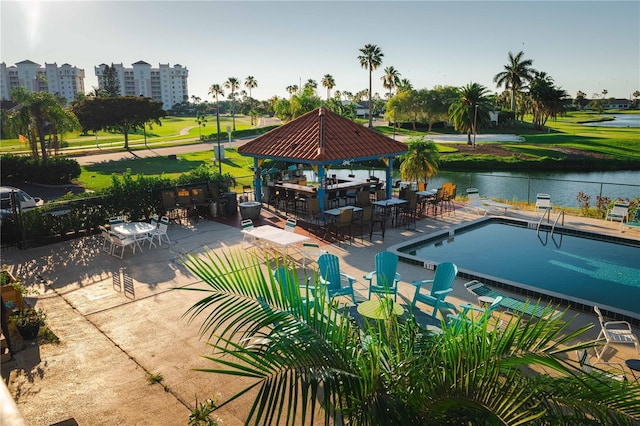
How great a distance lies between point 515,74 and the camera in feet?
272

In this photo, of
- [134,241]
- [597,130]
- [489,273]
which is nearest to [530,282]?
[489,273]

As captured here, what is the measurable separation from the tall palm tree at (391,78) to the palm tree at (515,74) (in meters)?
18.2

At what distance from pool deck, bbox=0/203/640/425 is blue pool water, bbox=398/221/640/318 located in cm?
107

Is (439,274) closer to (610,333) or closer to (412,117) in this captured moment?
(610,333)

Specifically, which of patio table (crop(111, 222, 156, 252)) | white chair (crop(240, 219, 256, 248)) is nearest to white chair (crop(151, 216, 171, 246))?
patio table (crop(111, 222, 156, 252))

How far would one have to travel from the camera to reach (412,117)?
77.6 metres

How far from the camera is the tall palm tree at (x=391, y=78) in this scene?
85.0 meters

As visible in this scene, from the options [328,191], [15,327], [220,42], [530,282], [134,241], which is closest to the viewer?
[15,327]

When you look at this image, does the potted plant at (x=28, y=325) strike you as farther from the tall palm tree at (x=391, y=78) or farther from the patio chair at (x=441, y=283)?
the tall palm tree at (x=391, y=78)

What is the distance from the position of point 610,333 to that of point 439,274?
2936 mm

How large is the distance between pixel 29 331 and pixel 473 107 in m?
51.1

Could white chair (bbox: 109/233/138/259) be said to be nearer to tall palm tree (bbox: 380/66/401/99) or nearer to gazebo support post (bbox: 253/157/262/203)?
gazebo support post (bbox: 253/157/262/203)

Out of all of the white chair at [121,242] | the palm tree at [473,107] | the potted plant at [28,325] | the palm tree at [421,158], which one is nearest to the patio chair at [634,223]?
the palm tree at [421,158]

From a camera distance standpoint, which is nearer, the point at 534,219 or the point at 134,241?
the point at 134,241
